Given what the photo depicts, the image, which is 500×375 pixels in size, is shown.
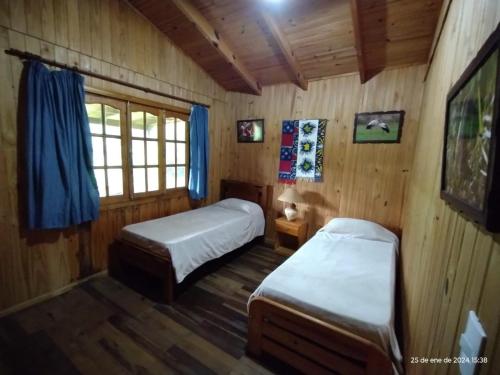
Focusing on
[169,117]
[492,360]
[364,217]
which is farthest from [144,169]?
[492,360]

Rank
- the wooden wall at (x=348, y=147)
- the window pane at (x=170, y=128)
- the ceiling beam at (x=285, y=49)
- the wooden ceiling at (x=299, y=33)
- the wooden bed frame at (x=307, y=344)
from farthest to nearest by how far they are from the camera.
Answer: the window pane at (x=170, y=128)
the wooden wall at (x=348, y=147)
the ceiling beam at (x=285, y=49)
the wooden ceiling at (x=299, y=33)
the wooden bed frame at (x=307, y=344)

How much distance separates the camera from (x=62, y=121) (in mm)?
2045

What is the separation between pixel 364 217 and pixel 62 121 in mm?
3403

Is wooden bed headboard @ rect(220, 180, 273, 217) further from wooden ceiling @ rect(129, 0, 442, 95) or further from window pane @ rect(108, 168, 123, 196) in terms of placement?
window pane @ rect(108, 168, 123, 196)

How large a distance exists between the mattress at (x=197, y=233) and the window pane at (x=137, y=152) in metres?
0.75

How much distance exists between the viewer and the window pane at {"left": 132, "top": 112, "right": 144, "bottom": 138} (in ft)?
8.84

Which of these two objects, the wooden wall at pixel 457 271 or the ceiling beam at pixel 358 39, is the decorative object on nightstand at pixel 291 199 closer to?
the ceiling beam at pixel 358 39

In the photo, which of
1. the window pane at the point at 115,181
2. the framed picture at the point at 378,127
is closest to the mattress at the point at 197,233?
the window pane at the point at 115,181

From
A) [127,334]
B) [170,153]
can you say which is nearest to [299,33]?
[170,153]

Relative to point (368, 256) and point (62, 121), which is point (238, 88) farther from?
point (368, 256)

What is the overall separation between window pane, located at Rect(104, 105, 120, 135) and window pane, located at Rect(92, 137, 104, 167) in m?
0.15

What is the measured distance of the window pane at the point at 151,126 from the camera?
2850 mm

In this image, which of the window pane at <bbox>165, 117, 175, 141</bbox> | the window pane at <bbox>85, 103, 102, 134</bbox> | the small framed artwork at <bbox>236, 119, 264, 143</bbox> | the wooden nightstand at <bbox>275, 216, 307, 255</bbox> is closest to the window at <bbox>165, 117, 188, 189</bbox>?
the window pane at <bbox>165, 117, 175, 141</bbox>

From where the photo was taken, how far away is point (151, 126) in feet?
9.49
